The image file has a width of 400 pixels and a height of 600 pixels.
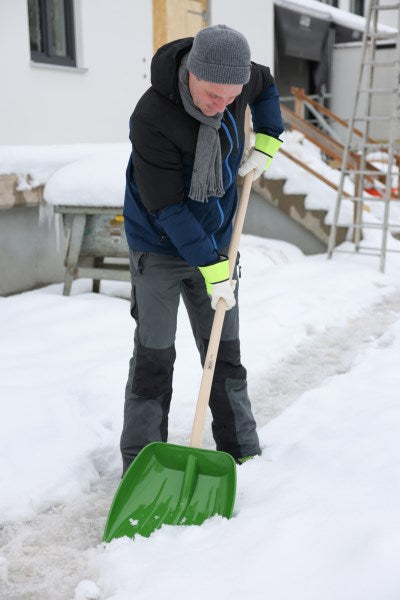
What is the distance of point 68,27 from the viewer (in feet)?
23.4

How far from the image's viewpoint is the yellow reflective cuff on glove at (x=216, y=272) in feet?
7.66

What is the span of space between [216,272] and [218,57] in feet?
2.18

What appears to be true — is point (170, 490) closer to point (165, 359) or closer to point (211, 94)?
point (165, 359)

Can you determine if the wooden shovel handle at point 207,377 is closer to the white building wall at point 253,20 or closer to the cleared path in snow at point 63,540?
the cleared path in snow at point 63,540

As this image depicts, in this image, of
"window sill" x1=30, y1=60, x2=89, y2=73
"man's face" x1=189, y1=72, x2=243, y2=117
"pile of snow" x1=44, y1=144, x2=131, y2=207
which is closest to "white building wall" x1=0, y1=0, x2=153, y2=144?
"window sill" x1=30, y1=60, x2=89, y2=73

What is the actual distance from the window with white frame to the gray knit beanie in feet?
16.6

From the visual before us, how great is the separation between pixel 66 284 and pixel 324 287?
2020 mm

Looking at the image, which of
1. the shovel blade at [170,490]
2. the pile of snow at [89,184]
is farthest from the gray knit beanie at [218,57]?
the pile of snow at [89,184]

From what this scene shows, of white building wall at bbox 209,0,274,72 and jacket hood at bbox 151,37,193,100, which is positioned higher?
white building wall at bbox 209,0,274,72

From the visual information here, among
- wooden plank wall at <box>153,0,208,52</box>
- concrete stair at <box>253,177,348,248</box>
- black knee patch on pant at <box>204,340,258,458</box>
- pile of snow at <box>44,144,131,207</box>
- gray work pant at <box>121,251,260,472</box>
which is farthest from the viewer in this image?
wooden plank wall at <box>153,0,208,52</box>

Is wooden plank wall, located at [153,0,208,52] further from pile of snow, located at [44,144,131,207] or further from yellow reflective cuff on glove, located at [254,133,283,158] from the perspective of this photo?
yellow reflective cuff on glove, located at [254,133,283,158]

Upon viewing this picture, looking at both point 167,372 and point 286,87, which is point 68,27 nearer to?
point 167,372

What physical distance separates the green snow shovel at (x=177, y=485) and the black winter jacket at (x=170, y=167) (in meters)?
0.28

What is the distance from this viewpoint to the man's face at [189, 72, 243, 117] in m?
2.10
